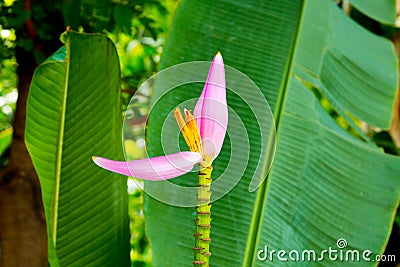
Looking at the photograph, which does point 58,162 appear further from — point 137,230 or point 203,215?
point 137,230

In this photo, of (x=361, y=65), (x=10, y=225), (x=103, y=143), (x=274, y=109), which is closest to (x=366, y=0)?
(x=361, y=65)

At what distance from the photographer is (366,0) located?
2.09 feet

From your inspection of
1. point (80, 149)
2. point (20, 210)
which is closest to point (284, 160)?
point (80, 149)

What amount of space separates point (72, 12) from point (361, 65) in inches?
15.0

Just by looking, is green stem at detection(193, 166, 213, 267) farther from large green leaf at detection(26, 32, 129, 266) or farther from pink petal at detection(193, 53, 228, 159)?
Result: large green leaf at detection(26, 32, 129, 266)

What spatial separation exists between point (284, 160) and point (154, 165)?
0.30 meters

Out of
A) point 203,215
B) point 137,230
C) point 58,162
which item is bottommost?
point 137,230

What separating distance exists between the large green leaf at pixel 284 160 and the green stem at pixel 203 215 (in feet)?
0.75

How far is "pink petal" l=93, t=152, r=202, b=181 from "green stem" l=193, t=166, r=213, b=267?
0.01 meters

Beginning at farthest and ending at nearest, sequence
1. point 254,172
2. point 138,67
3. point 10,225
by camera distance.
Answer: point 138,67 → point 10,225 → point 254,172

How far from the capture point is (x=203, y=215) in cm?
32

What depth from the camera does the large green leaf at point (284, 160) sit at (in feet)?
1.86

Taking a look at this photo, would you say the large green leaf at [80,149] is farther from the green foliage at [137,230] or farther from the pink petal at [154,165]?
the green foliage at [137,230]

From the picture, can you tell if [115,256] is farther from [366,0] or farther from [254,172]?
[366,0]
